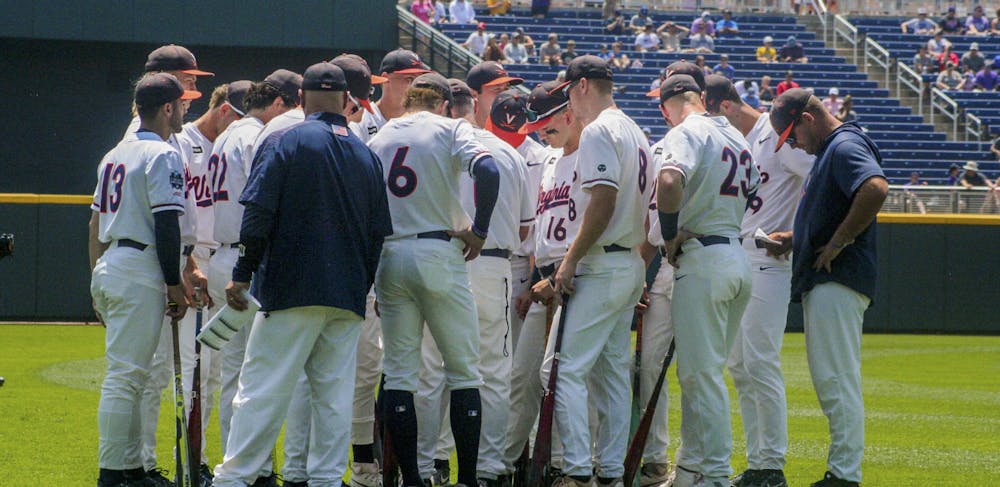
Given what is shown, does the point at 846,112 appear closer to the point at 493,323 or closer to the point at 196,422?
the point at 493,323

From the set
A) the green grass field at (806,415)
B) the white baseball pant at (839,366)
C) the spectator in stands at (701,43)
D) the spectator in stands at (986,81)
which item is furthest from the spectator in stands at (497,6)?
the white baseball pant at (839,366)

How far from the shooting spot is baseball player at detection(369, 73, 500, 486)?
6.43 m

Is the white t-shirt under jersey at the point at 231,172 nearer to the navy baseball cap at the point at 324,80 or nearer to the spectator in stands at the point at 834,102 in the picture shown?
the navy baseball cap at the point at 324,80

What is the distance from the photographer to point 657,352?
7.47 metres

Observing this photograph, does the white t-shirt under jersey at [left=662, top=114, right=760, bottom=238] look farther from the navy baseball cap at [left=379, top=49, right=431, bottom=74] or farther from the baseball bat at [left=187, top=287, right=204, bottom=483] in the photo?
the baseball bat at [left=187, top=287, right=204, bottom=483]

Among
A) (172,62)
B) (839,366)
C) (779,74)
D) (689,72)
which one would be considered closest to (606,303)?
(839,366)

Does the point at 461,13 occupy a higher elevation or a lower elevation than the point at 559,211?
higher

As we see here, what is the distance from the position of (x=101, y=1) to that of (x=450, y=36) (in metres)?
7.86

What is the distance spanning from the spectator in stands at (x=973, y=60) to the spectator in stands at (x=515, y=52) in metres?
10.9

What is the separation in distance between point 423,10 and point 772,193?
2147cm

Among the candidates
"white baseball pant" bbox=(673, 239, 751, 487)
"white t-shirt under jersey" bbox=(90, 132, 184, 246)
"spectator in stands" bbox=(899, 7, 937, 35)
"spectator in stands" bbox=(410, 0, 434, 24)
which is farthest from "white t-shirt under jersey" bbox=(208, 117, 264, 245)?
"spectator in stands" bbox=(899, 7, 937, 35)

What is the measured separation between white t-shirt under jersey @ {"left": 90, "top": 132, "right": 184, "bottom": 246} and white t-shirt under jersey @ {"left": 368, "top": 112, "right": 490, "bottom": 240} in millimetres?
1076

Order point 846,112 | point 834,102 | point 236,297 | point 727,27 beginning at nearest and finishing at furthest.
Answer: point 236,297 < point 846,112 < point 834,102 < point 727,27

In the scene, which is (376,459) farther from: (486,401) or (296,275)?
(296,275)
